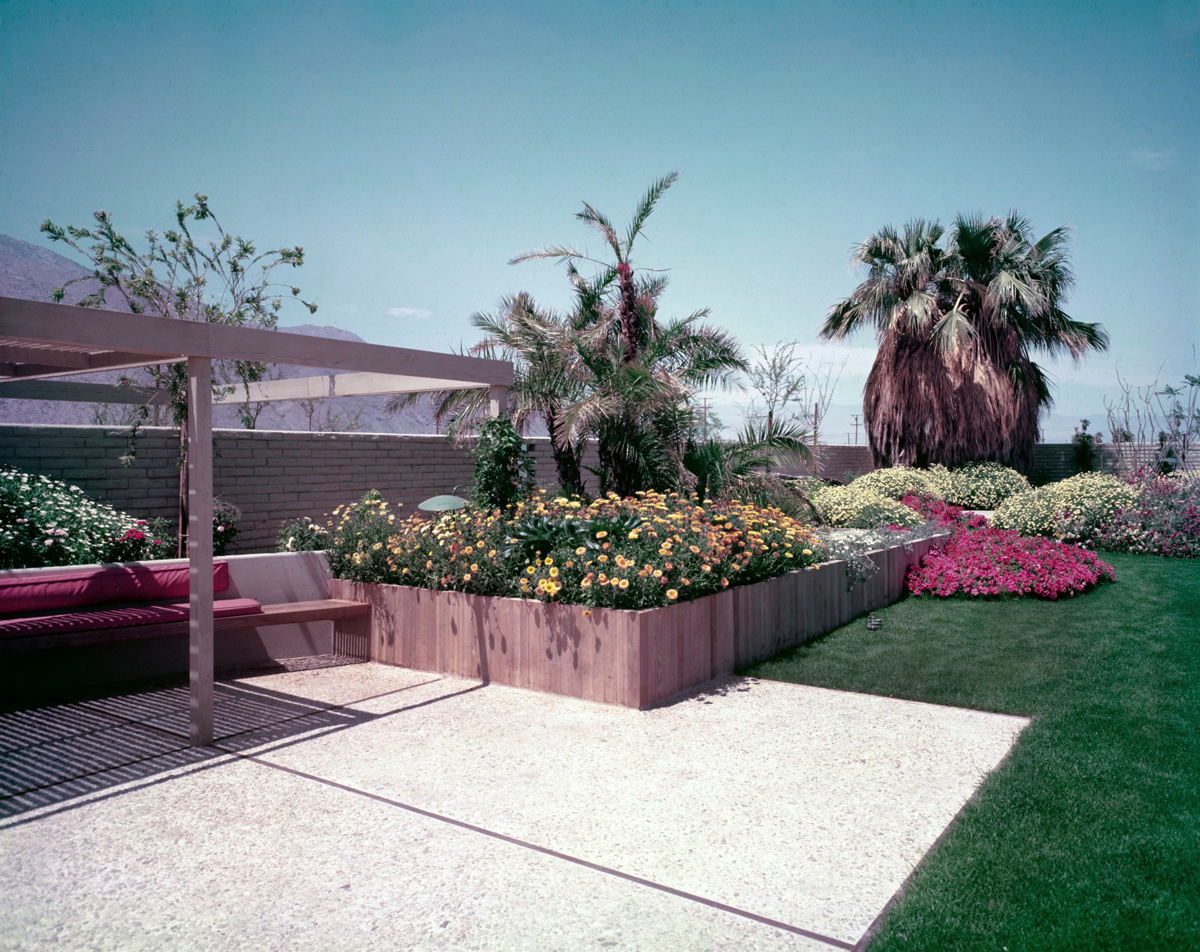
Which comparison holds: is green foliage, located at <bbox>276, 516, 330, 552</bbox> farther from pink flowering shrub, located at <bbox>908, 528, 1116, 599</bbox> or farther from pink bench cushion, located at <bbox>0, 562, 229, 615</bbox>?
pink flowering shrub, located at <bbox>908, 528, 1116, 599</bbox>

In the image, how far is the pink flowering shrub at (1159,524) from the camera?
38.3 ft

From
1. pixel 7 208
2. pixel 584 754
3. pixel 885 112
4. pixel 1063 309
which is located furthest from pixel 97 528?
pixel 7 208

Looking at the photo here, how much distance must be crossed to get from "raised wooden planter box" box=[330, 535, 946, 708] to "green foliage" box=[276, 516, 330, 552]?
54.8 inches

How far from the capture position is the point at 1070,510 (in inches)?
496

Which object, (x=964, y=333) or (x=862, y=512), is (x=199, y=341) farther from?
(x=964, y=333)

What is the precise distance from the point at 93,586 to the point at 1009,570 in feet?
27.9

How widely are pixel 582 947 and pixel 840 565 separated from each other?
222 inches

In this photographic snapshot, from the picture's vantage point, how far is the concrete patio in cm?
262

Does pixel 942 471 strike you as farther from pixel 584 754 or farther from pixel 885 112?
pixel 584 754

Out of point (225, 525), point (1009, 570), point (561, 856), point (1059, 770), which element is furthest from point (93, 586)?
point (1009, 570)

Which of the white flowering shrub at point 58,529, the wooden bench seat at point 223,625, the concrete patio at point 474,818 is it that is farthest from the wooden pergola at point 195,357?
the white flowering shrub at point 58,529

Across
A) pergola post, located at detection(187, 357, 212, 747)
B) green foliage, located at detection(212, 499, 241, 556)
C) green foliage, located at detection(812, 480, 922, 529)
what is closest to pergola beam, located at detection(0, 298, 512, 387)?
pergola post, located at detection(187, 357, 212, 747)

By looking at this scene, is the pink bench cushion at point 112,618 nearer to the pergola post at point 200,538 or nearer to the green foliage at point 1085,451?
the pergola post at point 200,538

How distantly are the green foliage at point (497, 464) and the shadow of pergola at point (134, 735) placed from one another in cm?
157
